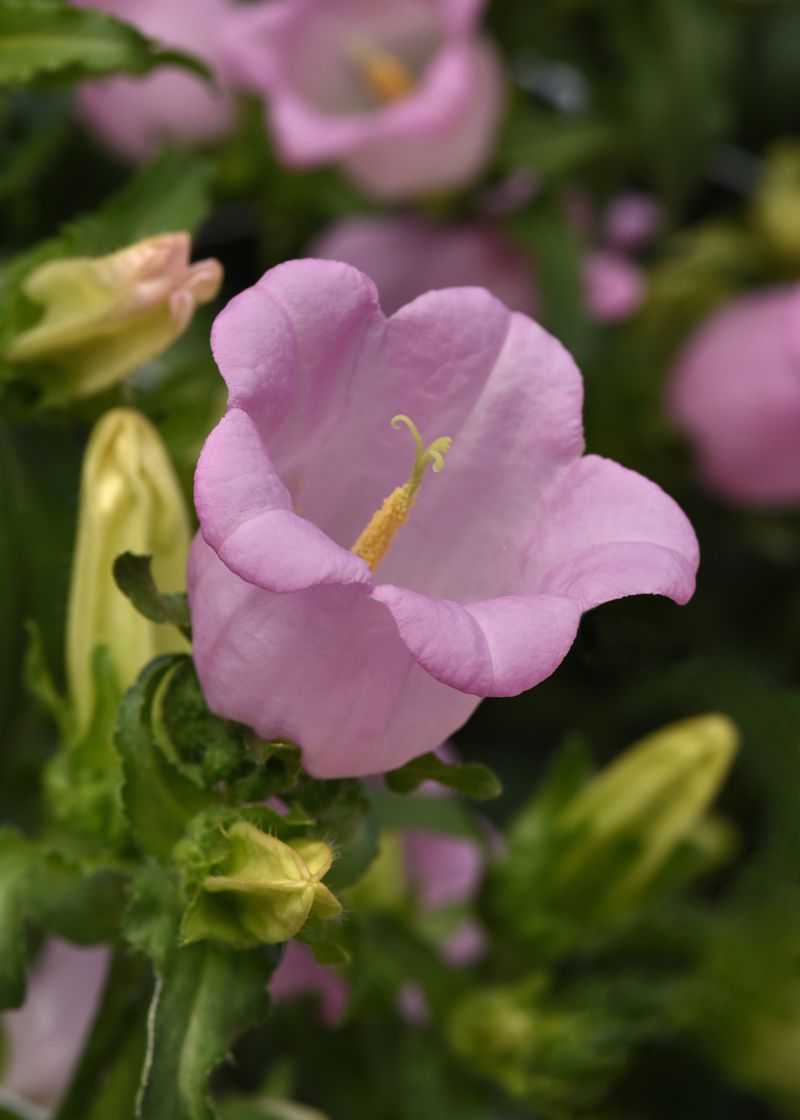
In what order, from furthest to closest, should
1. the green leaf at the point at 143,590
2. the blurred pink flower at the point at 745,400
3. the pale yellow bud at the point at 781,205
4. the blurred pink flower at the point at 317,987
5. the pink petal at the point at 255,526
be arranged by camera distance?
1. the pale yellow bud at the point at 781,205
2. the blurred pink flower at the point at 745,400
3. the blurred pink flower at the point at 317,987
4. the green leaf at the point at 143,590
5. the pink petal at the point at 255,526

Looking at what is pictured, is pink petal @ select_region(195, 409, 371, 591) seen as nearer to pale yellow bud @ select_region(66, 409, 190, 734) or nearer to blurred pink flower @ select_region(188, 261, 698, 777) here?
blurred pink flower @ select_region(188, 261, 698, 777)

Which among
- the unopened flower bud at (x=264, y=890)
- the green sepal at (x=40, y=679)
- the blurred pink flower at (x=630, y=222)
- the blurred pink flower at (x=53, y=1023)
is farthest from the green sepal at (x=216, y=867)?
the blurred pink flower at (x=630, y=222)

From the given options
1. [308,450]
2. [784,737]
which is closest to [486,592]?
[308,450]

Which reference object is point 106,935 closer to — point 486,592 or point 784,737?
point 486,592

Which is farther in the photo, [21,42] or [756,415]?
[756,415]

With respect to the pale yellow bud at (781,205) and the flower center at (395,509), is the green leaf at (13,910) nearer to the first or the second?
the flower center at (395,509)

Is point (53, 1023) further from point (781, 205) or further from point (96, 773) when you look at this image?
point (781, 205)

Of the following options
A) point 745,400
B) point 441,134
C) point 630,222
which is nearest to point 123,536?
point 441,134
